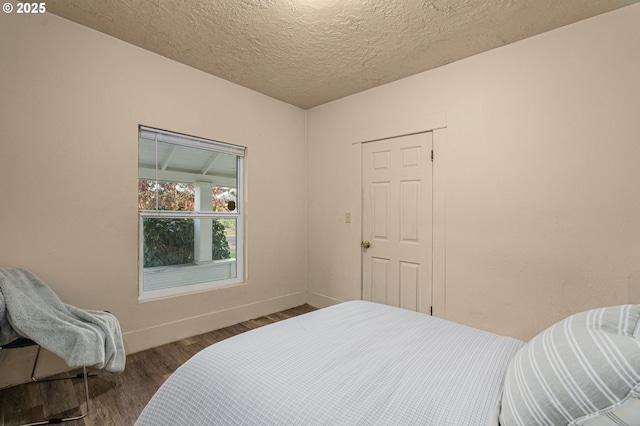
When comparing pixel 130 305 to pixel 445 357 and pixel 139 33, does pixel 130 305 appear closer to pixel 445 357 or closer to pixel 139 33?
pixel 139 33

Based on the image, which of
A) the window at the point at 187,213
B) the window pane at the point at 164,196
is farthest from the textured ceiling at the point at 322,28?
the window pane at the point at 164,196

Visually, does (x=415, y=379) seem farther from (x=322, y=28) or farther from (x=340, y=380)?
(x=322, y=28)

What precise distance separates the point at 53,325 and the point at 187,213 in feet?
4.48

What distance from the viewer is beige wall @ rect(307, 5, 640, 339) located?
6.47ft

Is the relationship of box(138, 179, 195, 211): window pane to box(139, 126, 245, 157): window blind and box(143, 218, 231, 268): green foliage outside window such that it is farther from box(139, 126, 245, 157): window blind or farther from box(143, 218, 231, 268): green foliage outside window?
box(139, 126, 245, 157): window blind

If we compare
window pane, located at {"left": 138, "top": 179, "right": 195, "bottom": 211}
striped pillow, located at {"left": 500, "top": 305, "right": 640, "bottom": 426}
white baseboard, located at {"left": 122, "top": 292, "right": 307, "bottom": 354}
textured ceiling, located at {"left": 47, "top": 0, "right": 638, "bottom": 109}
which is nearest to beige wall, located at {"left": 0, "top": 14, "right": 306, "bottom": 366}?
white baseboard, located at {"left": 122, "top": 292, "right": 307, "bottom": 354}

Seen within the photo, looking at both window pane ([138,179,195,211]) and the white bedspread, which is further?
window pane ([138,179,195,211])

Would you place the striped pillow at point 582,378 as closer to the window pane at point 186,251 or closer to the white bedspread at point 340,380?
the white bedspread at point 340,380

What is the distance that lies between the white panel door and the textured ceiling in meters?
0.80

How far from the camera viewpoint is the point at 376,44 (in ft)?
7.84

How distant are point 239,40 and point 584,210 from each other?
9.41 ft

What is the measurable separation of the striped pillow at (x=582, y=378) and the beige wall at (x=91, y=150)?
2.69 metres

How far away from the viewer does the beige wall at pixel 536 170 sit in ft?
6.47

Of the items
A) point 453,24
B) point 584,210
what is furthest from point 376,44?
point 584,210
